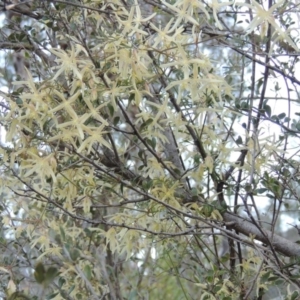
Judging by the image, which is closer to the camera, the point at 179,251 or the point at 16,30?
the point at 16,30

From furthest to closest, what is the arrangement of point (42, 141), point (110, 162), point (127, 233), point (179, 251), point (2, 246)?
point (179, 251), point (2, 246), point (110, 162), point (127, 233), point (42, 141)

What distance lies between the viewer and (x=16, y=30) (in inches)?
55.4

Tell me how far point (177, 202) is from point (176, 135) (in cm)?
14

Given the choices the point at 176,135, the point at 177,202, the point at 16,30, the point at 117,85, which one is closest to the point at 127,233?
the point at 177,202

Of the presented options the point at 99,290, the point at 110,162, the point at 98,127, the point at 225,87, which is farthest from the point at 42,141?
the point at 99,290

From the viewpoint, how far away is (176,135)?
1.17 m

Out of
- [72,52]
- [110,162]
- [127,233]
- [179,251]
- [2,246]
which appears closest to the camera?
[72,52]

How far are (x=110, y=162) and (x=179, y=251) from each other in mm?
378

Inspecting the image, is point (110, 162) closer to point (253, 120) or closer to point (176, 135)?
point (176, 135)

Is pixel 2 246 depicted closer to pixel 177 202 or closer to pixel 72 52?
pixel 177 202

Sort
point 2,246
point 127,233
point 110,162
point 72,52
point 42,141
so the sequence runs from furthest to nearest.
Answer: point 2,246
point 110,162
point 127,233
point 42,141
point 72,52

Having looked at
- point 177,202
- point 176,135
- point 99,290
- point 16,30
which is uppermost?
point 16,30

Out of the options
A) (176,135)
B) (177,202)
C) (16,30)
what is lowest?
(177,202)

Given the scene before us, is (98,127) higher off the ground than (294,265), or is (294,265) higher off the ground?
(98,127)
